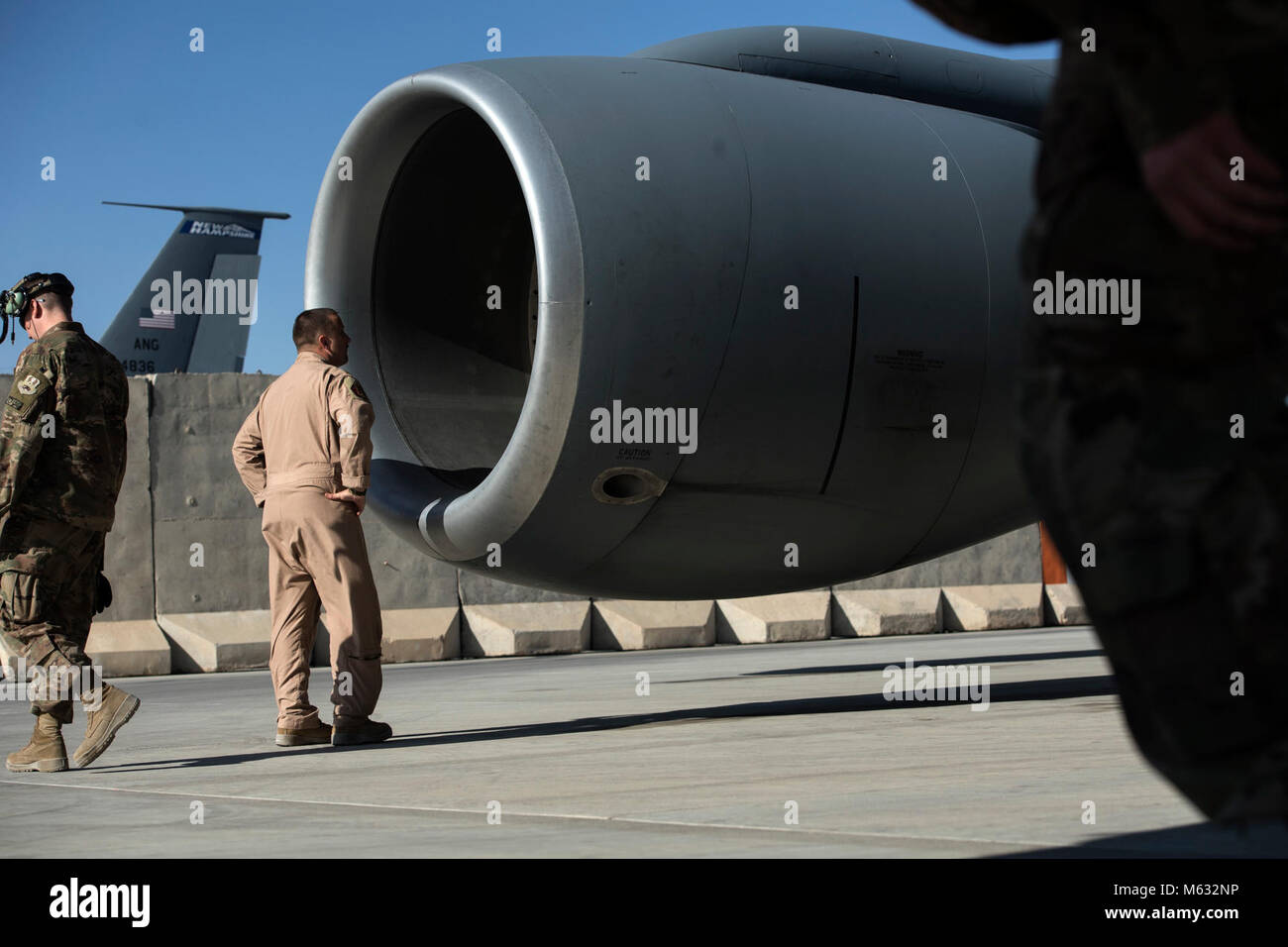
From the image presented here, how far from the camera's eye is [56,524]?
17.4 ft

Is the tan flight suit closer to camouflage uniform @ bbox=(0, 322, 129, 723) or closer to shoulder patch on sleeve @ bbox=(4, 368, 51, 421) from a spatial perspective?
camouflage uniform @ bbox=(0, 322, 129, 723)

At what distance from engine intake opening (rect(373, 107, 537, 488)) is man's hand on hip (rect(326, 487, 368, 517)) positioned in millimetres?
530

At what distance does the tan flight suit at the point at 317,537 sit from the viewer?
5.63 metres

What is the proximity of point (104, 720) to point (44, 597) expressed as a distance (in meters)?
0.45

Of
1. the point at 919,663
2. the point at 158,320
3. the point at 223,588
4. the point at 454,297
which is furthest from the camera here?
the point at 158,320

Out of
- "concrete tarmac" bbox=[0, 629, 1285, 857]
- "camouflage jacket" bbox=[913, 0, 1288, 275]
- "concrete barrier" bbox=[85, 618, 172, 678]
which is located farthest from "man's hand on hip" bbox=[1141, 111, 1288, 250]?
"concrete barrier" bbox=[85, 618, 172, 678]

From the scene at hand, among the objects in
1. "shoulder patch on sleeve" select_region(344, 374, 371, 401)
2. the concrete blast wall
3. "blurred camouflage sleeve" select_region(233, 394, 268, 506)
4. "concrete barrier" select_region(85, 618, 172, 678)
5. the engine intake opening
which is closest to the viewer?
"shoulder patch on sleeve" select_region(344, 374, 371, 401)

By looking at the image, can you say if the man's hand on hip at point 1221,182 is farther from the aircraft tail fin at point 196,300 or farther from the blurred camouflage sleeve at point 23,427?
the aircraft tail fin at point 196,300

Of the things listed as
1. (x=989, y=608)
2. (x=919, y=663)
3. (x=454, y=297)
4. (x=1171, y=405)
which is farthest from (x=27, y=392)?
(x=989, y=608)

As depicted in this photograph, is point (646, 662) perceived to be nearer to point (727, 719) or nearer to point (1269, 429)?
point (727, 719)

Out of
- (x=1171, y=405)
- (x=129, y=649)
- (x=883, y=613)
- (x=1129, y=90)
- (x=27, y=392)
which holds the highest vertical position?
(x=27, y=392)

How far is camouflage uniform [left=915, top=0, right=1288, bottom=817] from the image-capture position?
168 centimetres

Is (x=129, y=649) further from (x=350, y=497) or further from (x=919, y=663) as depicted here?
(x=350, y=497)
